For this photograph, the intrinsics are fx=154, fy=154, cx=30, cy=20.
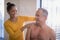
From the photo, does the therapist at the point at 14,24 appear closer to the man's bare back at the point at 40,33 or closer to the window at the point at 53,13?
the man's bare back at the point at 40,33

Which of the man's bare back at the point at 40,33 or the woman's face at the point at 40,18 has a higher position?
the woman's face at the point at 40,18

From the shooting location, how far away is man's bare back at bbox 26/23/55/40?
2088 millimetres

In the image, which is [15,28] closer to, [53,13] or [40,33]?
[40,33]

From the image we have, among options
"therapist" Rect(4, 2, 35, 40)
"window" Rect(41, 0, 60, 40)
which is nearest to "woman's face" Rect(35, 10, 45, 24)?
"therapist" Rect(4, 2, 35, 40)

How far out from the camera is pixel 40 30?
84.0 inches

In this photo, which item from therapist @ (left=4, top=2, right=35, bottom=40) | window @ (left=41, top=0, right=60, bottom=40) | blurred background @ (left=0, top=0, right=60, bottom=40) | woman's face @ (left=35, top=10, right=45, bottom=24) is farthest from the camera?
window @ (left=41, top=0, right=60, bottom=40)

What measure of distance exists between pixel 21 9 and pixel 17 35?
1.00m

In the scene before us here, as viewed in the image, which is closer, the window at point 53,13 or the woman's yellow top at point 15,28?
the woman's yellow top at point 15,28

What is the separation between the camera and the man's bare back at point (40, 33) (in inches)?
82.2

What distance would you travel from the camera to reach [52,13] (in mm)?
3781

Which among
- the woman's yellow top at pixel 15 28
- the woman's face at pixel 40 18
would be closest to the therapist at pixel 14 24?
the woman's yellow top at pixel 15 28

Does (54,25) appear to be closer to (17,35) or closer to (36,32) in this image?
(17,35)

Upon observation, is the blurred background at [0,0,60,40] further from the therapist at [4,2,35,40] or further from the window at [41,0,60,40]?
the therapist at [4,2,35,40]

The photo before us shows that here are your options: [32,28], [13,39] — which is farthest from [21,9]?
[32,28]
